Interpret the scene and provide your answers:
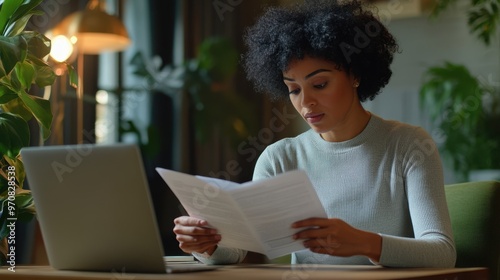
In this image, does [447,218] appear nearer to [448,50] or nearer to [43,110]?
[43,110]

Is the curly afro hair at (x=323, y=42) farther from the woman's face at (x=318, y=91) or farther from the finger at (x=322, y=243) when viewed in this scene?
the finger at (x=322, y=243)

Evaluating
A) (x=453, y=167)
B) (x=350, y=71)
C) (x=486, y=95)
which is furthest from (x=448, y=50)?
(x=350, y=71)

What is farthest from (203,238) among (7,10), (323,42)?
(7,10)

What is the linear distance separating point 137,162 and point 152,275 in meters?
0.19

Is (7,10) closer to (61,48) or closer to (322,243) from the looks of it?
(322,243)

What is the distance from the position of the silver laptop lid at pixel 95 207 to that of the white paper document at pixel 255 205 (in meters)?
0.11

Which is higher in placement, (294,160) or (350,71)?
(350,71)

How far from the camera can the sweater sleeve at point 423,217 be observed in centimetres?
141

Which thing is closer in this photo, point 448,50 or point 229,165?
point 448,50

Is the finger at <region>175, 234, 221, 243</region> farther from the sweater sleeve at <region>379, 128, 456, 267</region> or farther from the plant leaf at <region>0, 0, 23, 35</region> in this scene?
the plant leaf at <region>0, 0, 23, 35</region>

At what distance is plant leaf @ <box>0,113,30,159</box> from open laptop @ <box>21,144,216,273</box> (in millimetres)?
339

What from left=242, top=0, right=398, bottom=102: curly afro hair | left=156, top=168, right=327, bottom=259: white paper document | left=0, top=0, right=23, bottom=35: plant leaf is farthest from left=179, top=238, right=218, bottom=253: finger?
left=0, top=0, right=23, bottom=35: plant leaf

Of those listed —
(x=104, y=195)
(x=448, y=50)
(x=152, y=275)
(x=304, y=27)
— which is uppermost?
(x=448, y=50)

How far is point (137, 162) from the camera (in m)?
1.17
